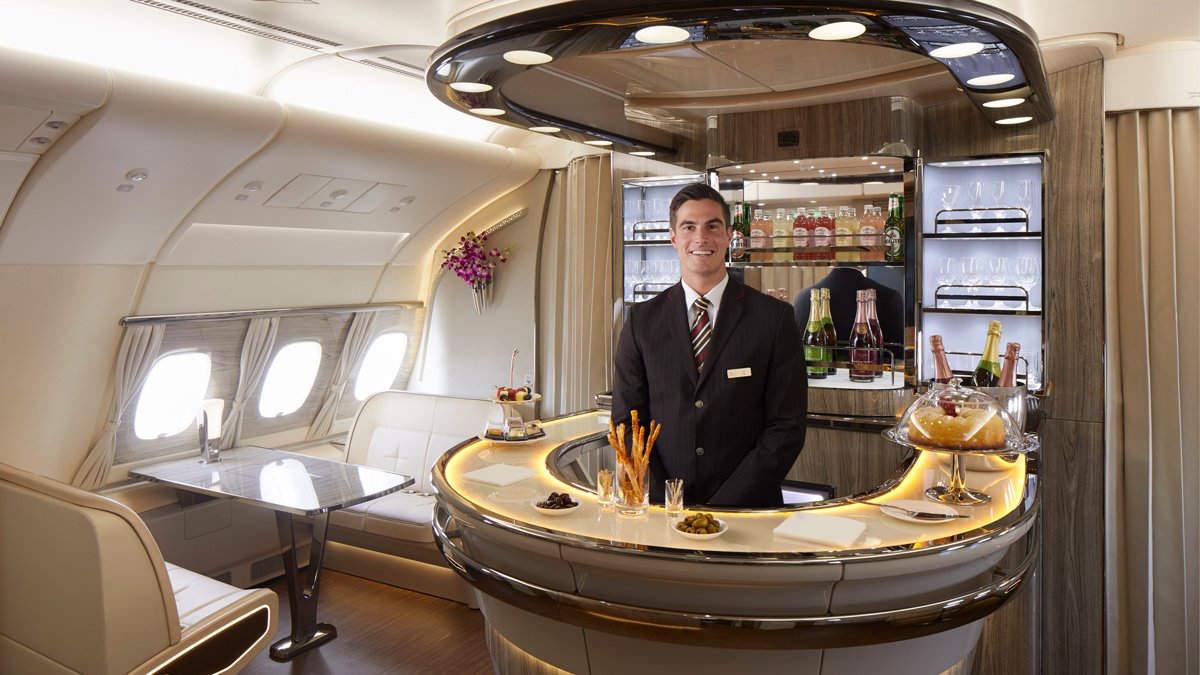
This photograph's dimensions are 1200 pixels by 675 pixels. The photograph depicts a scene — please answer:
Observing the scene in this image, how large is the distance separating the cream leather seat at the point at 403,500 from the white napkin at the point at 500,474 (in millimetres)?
2324

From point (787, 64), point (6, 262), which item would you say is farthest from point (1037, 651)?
point (6, 262)

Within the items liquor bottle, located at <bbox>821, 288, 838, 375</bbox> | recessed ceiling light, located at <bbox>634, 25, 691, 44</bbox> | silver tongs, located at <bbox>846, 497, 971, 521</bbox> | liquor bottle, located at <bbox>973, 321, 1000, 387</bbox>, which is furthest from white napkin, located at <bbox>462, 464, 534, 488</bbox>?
liquor bottle, located at <bbox>821, 288, 838, 375</bbox>

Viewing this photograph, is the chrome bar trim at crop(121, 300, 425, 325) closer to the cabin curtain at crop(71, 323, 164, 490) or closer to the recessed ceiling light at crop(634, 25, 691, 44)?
the cabin curtain at crop(71, 323, 164, 490)

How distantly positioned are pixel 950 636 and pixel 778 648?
0.67m

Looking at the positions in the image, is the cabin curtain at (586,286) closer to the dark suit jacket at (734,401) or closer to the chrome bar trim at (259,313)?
the chrome bar trim at (259,313)

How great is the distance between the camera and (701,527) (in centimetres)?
236

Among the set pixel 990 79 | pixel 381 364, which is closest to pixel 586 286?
pixel 381 364

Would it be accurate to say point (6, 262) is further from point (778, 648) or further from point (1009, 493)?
point (1009, 493)

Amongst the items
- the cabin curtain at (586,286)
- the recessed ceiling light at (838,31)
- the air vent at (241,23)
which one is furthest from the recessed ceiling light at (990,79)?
the air vent at (241,23)

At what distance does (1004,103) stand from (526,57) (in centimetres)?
219

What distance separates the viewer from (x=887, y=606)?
227cm

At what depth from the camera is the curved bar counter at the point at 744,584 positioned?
2.19m

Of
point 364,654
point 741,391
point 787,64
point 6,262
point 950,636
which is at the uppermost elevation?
point 787,64

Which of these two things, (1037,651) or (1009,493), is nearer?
(1009,493)
